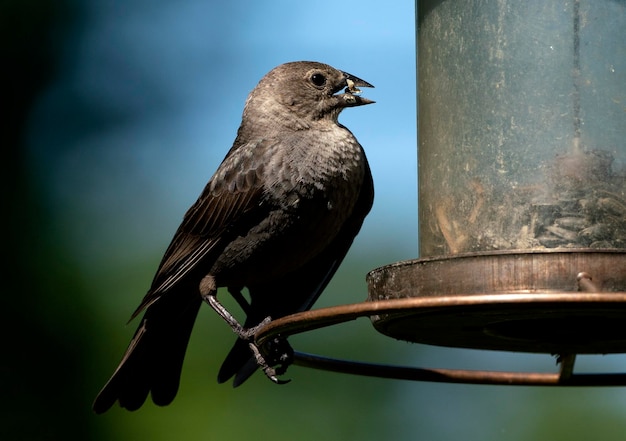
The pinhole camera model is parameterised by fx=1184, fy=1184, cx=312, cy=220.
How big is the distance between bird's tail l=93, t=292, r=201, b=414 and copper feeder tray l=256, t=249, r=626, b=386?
1.56m

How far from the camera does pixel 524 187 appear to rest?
395cm

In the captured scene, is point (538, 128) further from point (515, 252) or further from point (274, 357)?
point (274, 357)

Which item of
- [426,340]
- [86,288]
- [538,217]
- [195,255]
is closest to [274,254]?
[195,255]

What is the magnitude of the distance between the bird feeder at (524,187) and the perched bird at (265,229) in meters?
0.90

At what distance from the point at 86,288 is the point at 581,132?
160 inches

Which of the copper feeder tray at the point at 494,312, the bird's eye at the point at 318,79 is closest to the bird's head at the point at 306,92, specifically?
the bird's eye at the point at 318,79

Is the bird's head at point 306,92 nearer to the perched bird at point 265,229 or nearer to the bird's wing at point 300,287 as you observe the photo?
the perched bird at point 265,229

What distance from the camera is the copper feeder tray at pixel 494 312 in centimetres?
323

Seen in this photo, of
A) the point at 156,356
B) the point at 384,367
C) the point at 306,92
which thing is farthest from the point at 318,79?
the point at 384,367

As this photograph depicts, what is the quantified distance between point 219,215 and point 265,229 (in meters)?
0.26

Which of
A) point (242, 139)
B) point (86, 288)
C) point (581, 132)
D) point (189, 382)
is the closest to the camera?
point (581, 132)

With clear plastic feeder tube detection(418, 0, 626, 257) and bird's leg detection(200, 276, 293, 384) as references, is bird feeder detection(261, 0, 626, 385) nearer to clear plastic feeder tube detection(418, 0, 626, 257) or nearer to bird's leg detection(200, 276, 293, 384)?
clear plastic feeder tube detection(418, 0, 626, 257)

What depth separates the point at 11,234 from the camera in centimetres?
735

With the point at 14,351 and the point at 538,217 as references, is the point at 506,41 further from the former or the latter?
the point at 14,351
